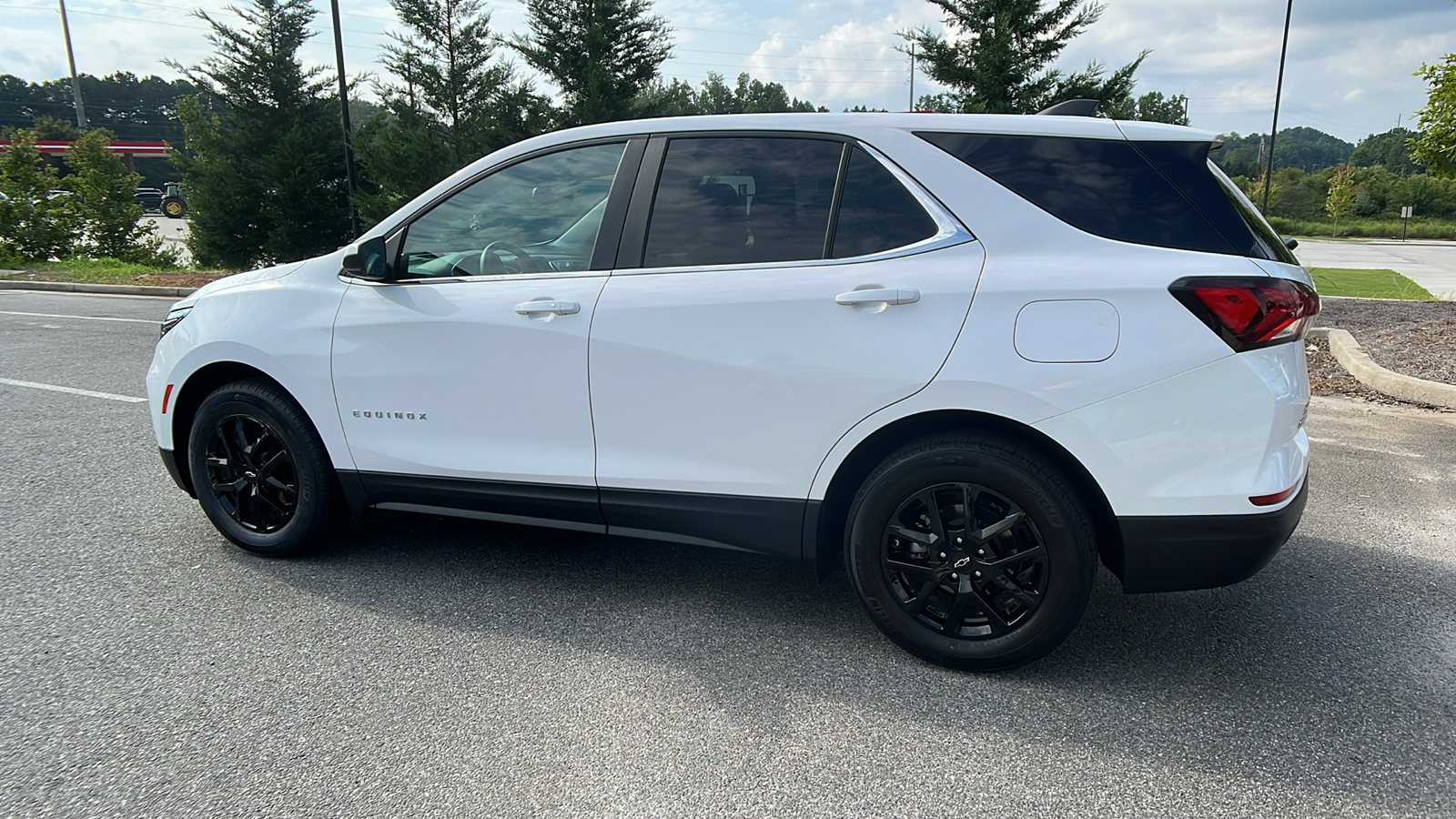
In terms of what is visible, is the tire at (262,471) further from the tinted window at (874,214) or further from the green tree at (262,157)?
the green tree at (262,157)

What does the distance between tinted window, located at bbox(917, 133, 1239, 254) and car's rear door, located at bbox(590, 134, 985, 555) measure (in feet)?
0.84

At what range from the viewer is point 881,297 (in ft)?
9.68

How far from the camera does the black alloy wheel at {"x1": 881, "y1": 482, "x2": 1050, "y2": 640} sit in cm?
295

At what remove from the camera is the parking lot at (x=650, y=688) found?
8.08 feet

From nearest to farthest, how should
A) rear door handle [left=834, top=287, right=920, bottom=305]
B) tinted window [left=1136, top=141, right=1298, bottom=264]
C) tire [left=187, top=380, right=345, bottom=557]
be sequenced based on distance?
tinted window [left=1136, top=141, right=1298, bottom=264], rear door handle [left=834, top=287, right=920, bottom=305], tire [left=187, top=380, right=345, bottom=557]

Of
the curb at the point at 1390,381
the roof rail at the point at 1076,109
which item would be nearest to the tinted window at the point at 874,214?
the roof rail at the point at 1076,109

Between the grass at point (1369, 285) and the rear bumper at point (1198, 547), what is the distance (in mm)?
16208

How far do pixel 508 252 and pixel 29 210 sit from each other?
72.9 feet

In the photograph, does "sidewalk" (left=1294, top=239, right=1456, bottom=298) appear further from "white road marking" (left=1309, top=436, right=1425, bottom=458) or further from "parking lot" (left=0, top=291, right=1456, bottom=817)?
"parking lot" (left=0, top=291, right=1456, bottom=817)

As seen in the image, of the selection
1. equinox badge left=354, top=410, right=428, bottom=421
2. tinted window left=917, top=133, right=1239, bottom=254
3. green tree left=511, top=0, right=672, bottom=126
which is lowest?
equinox badge left=354, top=410, right=428, bottom=421

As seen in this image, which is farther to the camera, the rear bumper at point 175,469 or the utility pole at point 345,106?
the utility pole at point 345,106

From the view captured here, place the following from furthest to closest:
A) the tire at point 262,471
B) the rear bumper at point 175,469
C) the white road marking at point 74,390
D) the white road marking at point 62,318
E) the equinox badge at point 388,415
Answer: the white road marking at point 62,318
the white road marking at point 74,390
the rear bumper at point 175,469
the tire at point 262,471
the equinox badge at point 388,415

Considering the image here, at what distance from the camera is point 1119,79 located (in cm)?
1930

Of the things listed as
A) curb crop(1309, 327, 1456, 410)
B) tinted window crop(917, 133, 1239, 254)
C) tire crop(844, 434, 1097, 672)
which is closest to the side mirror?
tire crop(844, 434, 1097, 672)
